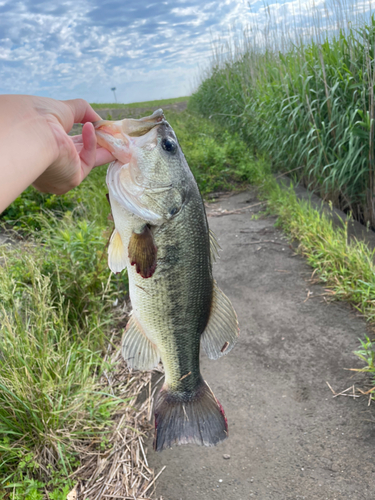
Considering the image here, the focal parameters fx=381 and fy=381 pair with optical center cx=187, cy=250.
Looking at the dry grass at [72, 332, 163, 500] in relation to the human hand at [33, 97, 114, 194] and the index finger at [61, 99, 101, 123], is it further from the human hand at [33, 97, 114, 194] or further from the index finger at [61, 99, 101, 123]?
the index finger at [61, 99, 101, 123]


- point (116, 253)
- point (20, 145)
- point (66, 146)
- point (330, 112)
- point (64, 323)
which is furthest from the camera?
point (330, 112)

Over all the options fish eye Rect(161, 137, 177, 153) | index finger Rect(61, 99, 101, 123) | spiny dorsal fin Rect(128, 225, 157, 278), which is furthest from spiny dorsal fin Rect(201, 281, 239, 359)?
index finger Rect(61, 99, 101, 123)

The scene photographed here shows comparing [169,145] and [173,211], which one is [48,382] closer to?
[173,211]

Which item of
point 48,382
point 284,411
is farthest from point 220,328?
point 284,411

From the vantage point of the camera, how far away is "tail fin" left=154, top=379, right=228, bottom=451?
140cm

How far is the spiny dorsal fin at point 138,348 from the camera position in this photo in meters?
1.38

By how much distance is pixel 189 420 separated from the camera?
1.44 m

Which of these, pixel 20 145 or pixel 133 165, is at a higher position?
pixel 20 145

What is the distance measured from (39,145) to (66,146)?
5.4 inches

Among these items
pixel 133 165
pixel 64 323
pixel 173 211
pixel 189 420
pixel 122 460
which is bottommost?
pixel 122 460

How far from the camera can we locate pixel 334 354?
3223mm

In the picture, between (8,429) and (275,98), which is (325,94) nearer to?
Answer: (275,98)

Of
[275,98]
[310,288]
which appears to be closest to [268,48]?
[275,98]

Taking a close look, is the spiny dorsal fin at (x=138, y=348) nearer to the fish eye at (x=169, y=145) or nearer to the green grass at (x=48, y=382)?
the fish eye at (x=169, y=145)
